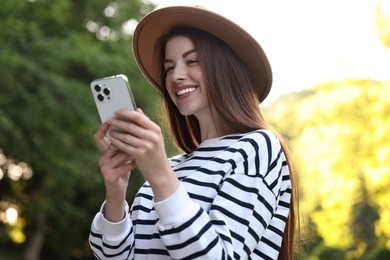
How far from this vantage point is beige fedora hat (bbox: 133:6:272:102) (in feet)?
6.42

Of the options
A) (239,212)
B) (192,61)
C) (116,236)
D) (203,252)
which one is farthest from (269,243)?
(192,61)

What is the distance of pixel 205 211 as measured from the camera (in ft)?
5.32

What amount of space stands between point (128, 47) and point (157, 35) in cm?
1524

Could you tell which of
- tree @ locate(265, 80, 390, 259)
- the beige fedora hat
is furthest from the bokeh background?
the beige fedora hat

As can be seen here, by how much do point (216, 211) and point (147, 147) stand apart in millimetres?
253

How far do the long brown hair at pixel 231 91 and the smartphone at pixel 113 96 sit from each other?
0.31 m

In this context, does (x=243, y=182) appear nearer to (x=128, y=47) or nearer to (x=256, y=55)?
(x=256, y=55)

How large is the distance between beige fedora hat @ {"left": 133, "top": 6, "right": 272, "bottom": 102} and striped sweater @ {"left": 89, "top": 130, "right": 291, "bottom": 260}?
250mm

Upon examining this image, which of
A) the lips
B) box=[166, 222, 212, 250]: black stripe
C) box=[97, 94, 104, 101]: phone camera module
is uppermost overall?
box=[97, 94, 104, 101]: phone camera module

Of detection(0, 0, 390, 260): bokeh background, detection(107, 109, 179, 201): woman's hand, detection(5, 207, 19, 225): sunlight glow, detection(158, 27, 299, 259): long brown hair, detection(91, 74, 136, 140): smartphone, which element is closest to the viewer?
detection(107, 109, 179, 201): woman's hand

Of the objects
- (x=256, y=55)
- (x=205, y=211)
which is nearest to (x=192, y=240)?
(x=205, y=211)

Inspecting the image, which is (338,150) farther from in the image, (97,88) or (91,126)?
(97,88)

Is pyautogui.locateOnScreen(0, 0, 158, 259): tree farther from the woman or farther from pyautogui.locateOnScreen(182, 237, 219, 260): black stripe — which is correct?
pyautogui.locateOnScreen(182, 237, 219, 260): black stripe

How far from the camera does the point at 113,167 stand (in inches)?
68.4
